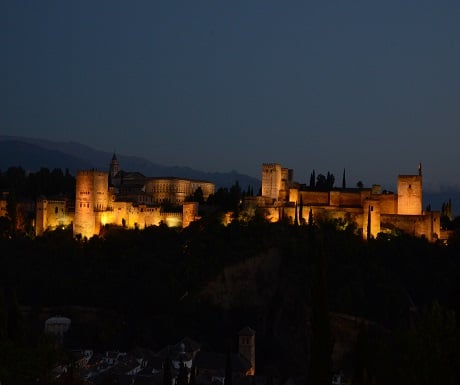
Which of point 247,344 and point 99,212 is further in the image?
point 99,212

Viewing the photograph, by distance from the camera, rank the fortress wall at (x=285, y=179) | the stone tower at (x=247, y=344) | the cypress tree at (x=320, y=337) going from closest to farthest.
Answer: the cypress tree at (x=320, y=337), the stone tower at (x=247, y=344), the fortress wall at (x=285, y=179)

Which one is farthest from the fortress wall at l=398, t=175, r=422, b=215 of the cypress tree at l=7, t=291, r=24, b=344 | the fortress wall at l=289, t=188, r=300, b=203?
the cypress tree at l=7, t=291, r=24, b=344

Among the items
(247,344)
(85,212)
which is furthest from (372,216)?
(85,212)

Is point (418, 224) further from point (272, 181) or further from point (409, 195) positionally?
point (272, 181)

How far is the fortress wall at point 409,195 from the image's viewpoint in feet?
214

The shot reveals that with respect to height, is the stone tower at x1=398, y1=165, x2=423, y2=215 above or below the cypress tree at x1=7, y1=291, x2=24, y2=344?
above

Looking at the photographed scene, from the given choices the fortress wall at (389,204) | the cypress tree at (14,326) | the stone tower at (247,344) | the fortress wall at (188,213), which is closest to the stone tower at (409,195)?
the fortress wall at (389,204)

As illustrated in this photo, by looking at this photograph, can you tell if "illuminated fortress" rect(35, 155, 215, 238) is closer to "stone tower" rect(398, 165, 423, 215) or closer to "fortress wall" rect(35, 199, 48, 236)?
"fortress wall" rect(35, 199, 48, 236)

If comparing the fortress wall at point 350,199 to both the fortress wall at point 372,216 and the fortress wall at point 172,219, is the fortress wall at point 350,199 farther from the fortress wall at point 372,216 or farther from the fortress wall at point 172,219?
the fortress wall at point 172,219

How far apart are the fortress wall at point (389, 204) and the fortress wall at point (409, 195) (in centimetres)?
46

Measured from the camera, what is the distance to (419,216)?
63031 mm

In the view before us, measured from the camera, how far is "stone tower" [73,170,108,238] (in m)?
63.8

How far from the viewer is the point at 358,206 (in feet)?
214

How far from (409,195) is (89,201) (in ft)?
88.3
